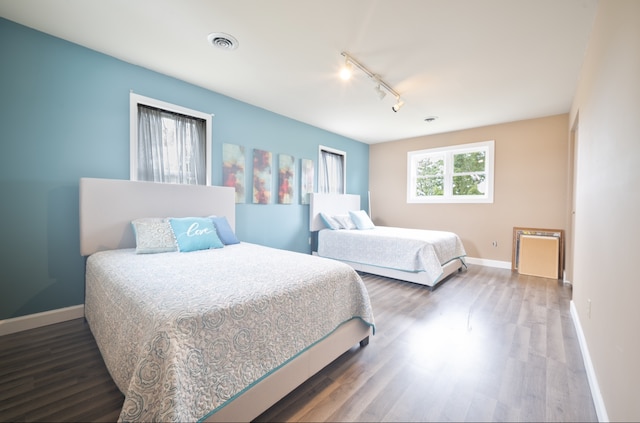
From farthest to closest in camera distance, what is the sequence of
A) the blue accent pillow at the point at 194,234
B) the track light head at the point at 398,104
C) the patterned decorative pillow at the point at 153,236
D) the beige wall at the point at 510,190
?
the beige wall at the point at 510,190 → the track light head at the point at 398,104 → the blue accent pillow at the point at 194,234 → the patterned decorative pillow at the point at 153,236

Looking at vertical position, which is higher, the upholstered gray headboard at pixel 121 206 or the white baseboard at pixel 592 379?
the upholstered gray headboard at pixel 121 206

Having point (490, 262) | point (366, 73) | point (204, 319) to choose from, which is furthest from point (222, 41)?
point (490, 262)

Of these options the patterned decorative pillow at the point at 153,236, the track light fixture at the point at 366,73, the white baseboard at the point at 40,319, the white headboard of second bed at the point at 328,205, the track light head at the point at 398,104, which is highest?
the track light fixture at the point at 366,73

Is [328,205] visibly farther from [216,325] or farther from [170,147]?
[216,325]

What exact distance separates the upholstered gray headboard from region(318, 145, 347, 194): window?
250 cm

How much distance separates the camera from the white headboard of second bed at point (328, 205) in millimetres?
4708

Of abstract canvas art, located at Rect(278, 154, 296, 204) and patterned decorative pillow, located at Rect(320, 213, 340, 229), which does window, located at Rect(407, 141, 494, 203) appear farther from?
abstract canvas art, located at Rect(278, 154, 296, 204)

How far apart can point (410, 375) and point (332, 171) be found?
164 inches

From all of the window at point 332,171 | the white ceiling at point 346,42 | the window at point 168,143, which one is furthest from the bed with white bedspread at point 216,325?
the window at point 332,171

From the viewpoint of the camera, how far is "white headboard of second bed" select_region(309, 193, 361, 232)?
15.4 ft

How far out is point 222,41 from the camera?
91.4 inches

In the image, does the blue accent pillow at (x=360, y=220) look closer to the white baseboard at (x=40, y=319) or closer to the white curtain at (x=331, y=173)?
the white curtain at (x=331, y=173)

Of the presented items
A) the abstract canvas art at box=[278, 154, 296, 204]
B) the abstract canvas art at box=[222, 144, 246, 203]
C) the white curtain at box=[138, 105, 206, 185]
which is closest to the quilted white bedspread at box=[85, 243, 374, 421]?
the white curtain at box=[138, 105, 206, 185]

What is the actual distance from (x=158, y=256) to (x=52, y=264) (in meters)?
1.12
